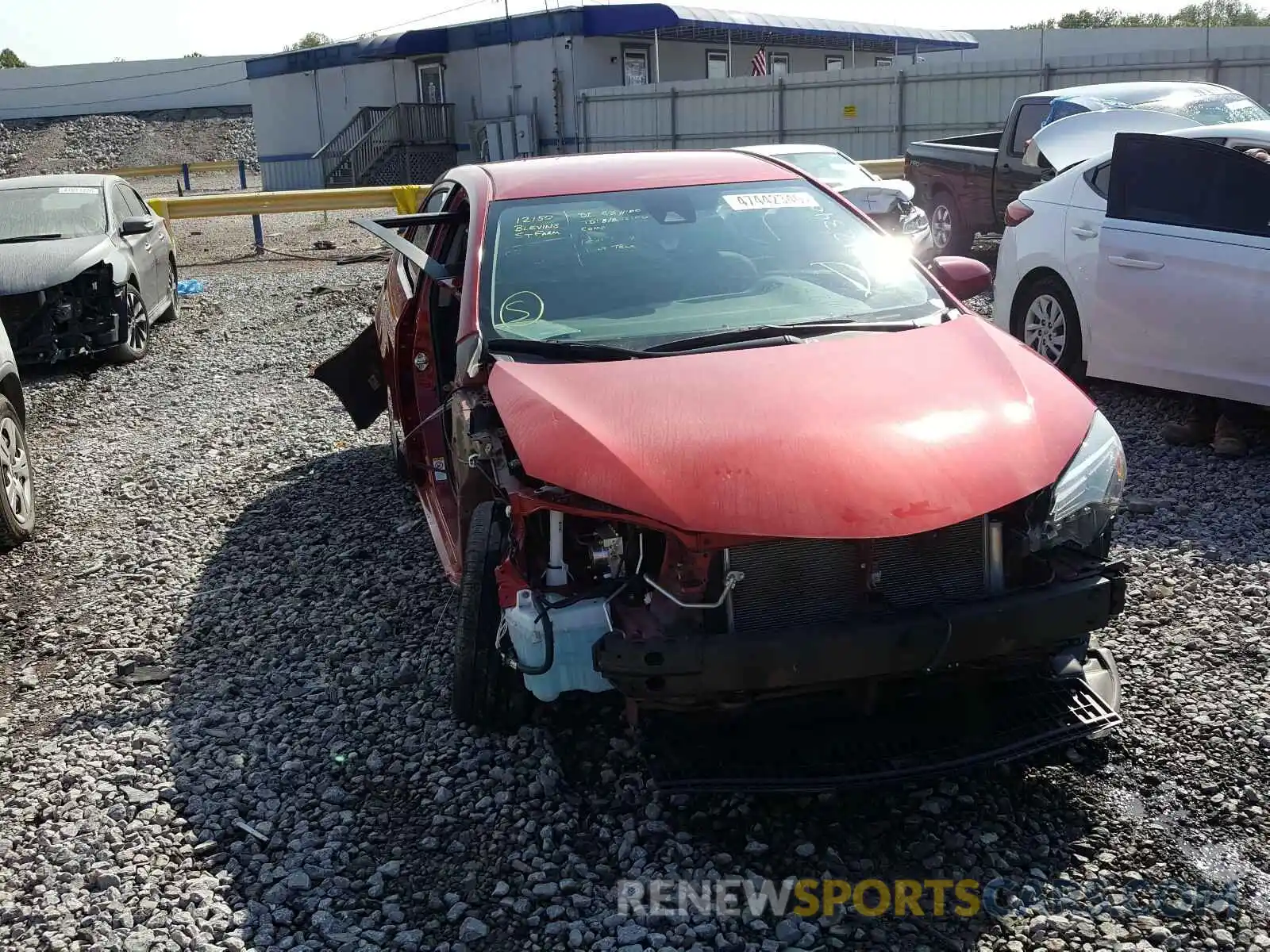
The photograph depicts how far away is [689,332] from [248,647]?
2.23 meters

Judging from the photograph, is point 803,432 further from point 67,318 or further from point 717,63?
point 717,63

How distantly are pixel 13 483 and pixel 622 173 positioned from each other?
3626mm

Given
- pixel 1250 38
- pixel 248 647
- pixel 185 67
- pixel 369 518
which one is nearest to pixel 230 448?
pixel 369 518

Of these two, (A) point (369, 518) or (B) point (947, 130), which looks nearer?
(A) point (369, 518)

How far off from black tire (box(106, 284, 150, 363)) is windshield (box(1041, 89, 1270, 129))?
852cm

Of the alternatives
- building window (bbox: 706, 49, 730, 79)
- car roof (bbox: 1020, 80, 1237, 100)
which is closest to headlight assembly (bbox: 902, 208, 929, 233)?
car roof (bbox: 1020, 80, 1237, 100)

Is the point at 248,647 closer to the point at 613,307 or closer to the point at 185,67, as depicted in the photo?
the point at 613,307

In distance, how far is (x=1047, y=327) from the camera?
7977 millimetres

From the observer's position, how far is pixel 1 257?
10312 mm

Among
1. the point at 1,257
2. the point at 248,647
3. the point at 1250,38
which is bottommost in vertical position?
the point at 248,647

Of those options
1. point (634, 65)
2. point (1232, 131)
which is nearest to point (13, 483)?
point (1232, 131)

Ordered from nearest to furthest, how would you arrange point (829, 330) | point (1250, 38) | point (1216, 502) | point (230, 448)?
point (829, 330) < point (1216, 502) < point (230, 448) < point (1250, 38)

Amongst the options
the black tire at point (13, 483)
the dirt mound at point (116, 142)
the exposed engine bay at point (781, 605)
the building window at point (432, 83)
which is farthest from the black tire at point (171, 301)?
the dirt mound at point (116, 142)

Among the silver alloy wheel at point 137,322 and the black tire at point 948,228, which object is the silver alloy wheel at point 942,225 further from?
the silver alloy wheel at point 137,322
